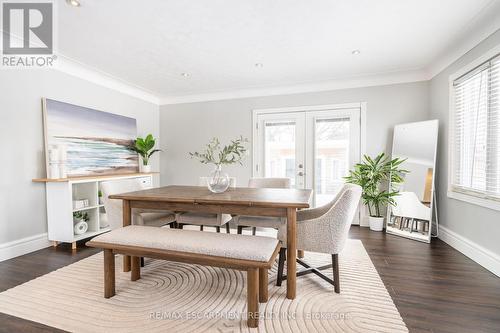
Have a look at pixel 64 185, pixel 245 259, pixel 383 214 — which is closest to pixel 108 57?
pixel 64 185

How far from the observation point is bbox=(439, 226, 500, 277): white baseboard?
2.29 m

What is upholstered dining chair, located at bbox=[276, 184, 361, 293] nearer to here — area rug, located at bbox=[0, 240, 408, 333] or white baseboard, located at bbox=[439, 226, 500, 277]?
area rug, located at bbox=[0, 240, 408, 333]

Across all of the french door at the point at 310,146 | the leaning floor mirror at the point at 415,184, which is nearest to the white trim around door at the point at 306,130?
the french door at the point at 310,146

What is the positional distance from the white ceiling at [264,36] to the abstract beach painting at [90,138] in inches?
27.3

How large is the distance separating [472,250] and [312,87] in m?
3.11

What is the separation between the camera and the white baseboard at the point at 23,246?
8.65 ft

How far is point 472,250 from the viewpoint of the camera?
2611 mm

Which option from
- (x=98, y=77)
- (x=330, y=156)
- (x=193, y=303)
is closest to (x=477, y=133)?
(x=330, y=156)

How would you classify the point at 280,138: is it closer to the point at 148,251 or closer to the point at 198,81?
the point at 198,81

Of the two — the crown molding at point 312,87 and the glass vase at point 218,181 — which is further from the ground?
the crown molding at point 312,87

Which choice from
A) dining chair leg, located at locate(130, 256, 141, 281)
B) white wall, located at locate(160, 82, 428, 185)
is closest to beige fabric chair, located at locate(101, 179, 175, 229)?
dining chair leg, located at locate(130, 256, 141, 281)

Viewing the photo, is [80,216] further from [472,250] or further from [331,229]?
[472,250]

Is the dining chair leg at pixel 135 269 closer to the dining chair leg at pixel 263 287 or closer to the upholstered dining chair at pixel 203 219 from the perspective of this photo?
the upholstered dining chair at pixel 203 219

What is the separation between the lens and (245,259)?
1.54 m
